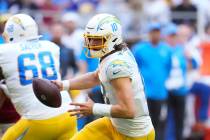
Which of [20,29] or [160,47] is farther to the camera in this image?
[160,47]

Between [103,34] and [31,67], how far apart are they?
0.94m

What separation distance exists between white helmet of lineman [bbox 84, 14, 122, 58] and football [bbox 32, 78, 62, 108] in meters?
0.44

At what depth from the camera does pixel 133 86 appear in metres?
6.18

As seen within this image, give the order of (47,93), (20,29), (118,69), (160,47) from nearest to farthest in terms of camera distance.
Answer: (118,69) < (47,93) < (20,29) < (160,47)

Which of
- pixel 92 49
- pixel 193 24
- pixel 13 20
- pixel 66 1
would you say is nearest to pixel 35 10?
pixel 66 1

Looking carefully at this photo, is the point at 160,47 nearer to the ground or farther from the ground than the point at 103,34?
nearer to the ground

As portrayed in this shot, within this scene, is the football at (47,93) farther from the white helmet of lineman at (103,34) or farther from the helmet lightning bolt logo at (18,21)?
the helmet lightning bolt logo at (18,21)

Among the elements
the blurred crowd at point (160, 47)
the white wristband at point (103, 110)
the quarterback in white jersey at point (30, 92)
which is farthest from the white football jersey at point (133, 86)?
the blurred crowd at point (160, 47)

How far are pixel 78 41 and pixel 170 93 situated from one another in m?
1.64

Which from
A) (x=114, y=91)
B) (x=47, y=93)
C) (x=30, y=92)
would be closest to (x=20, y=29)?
(x=30, y=92)

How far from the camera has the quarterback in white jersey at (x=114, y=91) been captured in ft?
19.8

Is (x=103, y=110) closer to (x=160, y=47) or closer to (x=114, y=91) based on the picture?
(x=114, y=91)

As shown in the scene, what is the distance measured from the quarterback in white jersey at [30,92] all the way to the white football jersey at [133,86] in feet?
2.27

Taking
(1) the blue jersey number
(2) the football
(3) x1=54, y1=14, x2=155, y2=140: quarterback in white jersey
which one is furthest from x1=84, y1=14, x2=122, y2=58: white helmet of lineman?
(1) the blue jersey number
